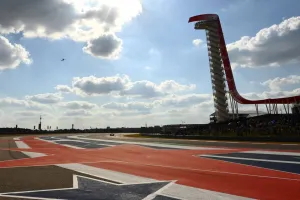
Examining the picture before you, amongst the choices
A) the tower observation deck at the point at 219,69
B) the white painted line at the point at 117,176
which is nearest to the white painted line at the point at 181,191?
the white painted line at the point at 117,176

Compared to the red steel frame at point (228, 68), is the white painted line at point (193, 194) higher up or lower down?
lower down

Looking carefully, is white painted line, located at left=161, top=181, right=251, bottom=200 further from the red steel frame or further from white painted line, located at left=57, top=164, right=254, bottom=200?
the red steel frame

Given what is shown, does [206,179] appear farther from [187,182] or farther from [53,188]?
[53,188]

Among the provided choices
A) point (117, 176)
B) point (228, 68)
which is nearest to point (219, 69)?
point (228, 68)

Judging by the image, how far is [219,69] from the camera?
261ft

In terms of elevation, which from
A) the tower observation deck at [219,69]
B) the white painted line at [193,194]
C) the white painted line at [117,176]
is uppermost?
the tower observation deck at [219,69]

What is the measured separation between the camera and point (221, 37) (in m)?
83.9

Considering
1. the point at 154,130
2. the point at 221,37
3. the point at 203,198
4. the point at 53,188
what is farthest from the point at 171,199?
the point at 221,37

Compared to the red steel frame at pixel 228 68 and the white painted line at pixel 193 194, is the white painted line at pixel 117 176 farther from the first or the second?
the red steel frame at pixel 228 68

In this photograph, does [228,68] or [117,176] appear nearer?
[117,176]

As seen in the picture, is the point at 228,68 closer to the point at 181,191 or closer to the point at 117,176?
the point at 117,176

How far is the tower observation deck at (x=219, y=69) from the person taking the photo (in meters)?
77.6

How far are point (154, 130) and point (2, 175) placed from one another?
2220 inches

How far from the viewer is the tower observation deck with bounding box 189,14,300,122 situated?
77.6m
